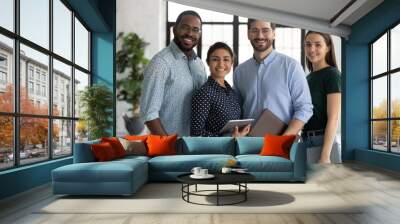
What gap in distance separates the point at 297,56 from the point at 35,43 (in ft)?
20.7

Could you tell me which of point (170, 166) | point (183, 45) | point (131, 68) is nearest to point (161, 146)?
point (170, 166)

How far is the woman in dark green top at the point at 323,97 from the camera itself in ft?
Result: 28.0

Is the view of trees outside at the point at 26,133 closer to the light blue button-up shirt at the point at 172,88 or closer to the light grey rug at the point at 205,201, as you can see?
the light grey rug at the point at 205,201

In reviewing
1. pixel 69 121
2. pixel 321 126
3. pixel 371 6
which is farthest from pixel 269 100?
pixel 69 121

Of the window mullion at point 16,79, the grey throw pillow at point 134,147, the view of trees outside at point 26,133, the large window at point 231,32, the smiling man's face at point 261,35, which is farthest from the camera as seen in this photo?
the large window at point 231,32

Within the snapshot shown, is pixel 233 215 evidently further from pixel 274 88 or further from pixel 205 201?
pixel 274 88

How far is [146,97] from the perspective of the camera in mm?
8141

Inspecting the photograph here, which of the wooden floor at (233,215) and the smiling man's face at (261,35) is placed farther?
the smiling man's face at (261,35)

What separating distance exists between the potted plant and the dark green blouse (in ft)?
13.7

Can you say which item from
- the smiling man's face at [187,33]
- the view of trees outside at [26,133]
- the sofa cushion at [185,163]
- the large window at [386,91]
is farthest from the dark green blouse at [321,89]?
the view of trees outside at [26,133]

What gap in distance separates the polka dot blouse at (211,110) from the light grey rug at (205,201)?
2.37 metres

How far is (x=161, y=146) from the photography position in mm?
6512

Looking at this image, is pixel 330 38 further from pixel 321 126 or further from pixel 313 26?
pixel 321 126

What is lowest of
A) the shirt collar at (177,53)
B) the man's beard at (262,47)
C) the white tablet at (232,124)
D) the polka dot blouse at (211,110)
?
the white tablet at (232,124)
